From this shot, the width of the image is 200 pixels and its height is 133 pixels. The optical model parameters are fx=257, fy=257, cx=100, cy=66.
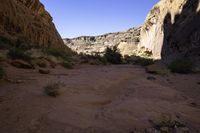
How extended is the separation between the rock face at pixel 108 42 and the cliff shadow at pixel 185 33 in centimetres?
2452

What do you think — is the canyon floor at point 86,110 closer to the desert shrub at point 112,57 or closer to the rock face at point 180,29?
the rock face at point 180,29

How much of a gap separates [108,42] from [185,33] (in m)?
54.2

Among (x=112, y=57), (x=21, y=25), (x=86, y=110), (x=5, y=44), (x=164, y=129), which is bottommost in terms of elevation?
(x=164, y=129)

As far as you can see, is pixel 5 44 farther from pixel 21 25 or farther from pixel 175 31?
pixel 175 31

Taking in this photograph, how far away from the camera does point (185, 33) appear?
82.0 feet

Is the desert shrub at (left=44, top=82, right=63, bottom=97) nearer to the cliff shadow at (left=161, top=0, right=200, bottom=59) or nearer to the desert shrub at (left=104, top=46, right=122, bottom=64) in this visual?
the cliff shadow at (left=161, top=0, right=200, bottom=59)

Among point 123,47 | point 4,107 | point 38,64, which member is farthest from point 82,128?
point 123,47

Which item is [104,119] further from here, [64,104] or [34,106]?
[34,106]

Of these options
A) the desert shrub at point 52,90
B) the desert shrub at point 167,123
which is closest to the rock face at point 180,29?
the desert shrub at point 52,90

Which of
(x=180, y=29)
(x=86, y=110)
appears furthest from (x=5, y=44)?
(x=180, y=29)

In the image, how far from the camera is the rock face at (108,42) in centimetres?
5947

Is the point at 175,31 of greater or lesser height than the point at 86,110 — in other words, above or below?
above

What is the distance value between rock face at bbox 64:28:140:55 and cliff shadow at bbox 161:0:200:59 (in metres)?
24.5

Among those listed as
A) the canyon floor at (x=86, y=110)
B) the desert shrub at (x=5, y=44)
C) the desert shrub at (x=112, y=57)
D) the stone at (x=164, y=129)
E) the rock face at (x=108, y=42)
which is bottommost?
the stone at (x=164, y=129)
